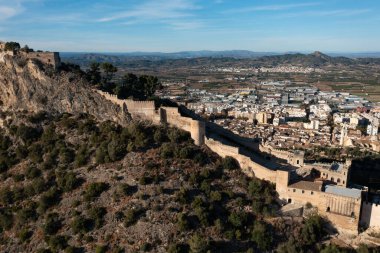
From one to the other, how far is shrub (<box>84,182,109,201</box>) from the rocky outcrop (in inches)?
334

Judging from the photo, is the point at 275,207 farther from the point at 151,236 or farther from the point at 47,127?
the point at 47,127

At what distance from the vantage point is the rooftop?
2838 centimetres

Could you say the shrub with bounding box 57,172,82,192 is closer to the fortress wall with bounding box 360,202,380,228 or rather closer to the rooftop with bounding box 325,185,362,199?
the rooftop with bounding box 325,185,362,199

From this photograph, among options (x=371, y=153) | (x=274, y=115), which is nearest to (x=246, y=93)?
(x=274, y=115)

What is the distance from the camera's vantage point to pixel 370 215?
2859 cm

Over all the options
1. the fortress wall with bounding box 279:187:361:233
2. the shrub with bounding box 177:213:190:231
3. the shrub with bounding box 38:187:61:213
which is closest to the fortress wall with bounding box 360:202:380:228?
the fortress wall with bounding box 279:187:361:233

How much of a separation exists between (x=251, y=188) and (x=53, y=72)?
2342 cm

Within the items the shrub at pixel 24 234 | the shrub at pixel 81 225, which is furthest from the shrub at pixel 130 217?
the shrub at pixel 24 234

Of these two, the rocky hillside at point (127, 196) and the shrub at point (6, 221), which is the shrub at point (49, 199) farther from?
the shrub at point (6, 221)

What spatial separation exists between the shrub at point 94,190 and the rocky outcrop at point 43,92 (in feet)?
27.9

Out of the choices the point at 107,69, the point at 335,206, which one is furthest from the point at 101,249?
the point at 107,69

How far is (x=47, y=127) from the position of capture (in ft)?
122

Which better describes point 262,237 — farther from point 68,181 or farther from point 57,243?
point 68,181

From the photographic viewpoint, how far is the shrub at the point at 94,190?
30188mm
